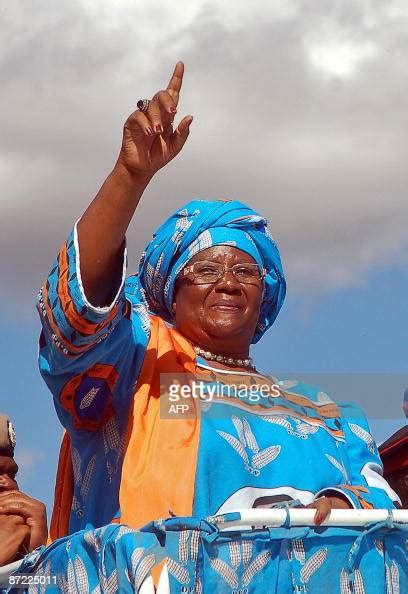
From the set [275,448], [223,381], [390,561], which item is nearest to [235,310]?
[223,381]

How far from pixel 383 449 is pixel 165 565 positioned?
7.67ft

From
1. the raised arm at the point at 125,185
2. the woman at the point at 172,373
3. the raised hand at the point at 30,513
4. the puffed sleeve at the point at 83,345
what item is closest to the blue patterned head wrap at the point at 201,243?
the woman at the point at 172,373

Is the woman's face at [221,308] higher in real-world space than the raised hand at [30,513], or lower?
higher

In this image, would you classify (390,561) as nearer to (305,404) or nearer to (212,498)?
(212,498)

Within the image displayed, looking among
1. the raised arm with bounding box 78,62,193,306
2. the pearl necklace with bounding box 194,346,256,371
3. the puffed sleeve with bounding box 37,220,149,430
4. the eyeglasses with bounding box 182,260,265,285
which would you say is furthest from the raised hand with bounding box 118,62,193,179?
the pearl necklace with bounding box 194,346,256,371

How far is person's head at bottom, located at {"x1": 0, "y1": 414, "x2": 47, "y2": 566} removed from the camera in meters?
3.78

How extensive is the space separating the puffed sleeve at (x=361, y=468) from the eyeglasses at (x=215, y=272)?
0.61 meters

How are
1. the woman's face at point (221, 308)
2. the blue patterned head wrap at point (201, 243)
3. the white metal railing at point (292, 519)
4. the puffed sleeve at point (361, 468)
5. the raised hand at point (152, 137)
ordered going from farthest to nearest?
the blue patterned head wrap at point (201, 243) → the woman's face at point (221, 308) → the puffed sleeve at point (361, 468) → the raised hand at point (152, 137) → the white metal railing at point (292, 519)

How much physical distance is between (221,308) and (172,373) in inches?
13.0

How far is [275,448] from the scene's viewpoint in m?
3.97

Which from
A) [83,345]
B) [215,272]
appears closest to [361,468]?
[215,272]

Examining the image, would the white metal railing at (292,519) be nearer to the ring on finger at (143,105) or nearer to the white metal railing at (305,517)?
the white metal railing at (305,517)

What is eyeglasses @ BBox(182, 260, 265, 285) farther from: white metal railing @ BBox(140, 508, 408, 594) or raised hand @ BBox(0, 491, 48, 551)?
white metal railing @ BBox(140, 508, 408, 594)

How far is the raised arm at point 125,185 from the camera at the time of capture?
3.62 m
